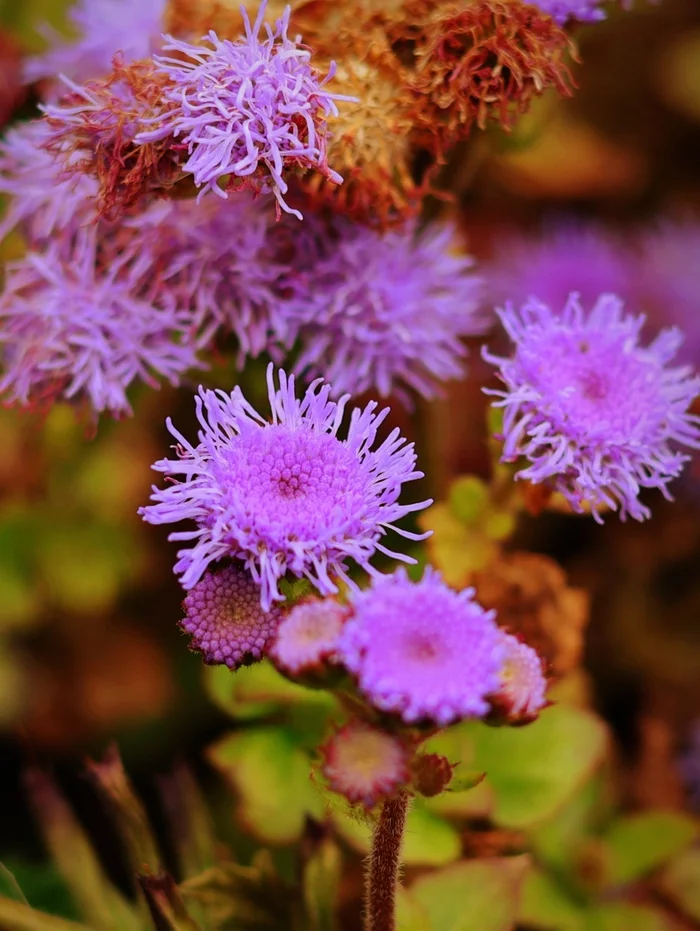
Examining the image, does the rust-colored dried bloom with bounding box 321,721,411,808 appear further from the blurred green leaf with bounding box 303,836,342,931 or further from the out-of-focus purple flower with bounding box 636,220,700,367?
the out-of-focus purple flower with bounding box 636,220,700,367

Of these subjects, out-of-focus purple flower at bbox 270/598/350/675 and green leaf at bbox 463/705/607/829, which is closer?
out-of-focus purple flower at bbox 270/598/350/675

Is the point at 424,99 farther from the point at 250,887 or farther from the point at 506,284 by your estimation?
the point at 250,887

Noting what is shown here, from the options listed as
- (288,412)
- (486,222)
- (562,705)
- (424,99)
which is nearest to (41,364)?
(288,412)

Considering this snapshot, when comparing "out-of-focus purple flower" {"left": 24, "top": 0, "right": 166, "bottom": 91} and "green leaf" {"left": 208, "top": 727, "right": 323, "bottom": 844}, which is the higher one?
"out-of-focus purple flower" {"left": 24, "top": 0, "right": 166, "bottom": 91}

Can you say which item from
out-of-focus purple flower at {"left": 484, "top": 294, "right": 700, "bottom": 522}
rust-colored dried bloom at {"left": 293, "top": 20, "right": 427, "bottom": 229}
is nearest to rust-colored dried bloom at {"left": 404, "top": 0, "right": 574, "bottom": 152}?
rust-colored dried bloom at {"left": 293, "top": 20, "right": 427, "bottom": 229}

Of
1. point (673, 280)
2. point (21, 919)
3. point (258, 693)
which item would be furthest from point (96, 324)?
point (673, 280)

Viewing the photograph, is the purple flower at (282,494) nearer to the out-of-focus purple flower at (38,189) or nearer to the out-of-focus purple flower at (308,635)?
the out-of-focus purple flower at (308,635)
